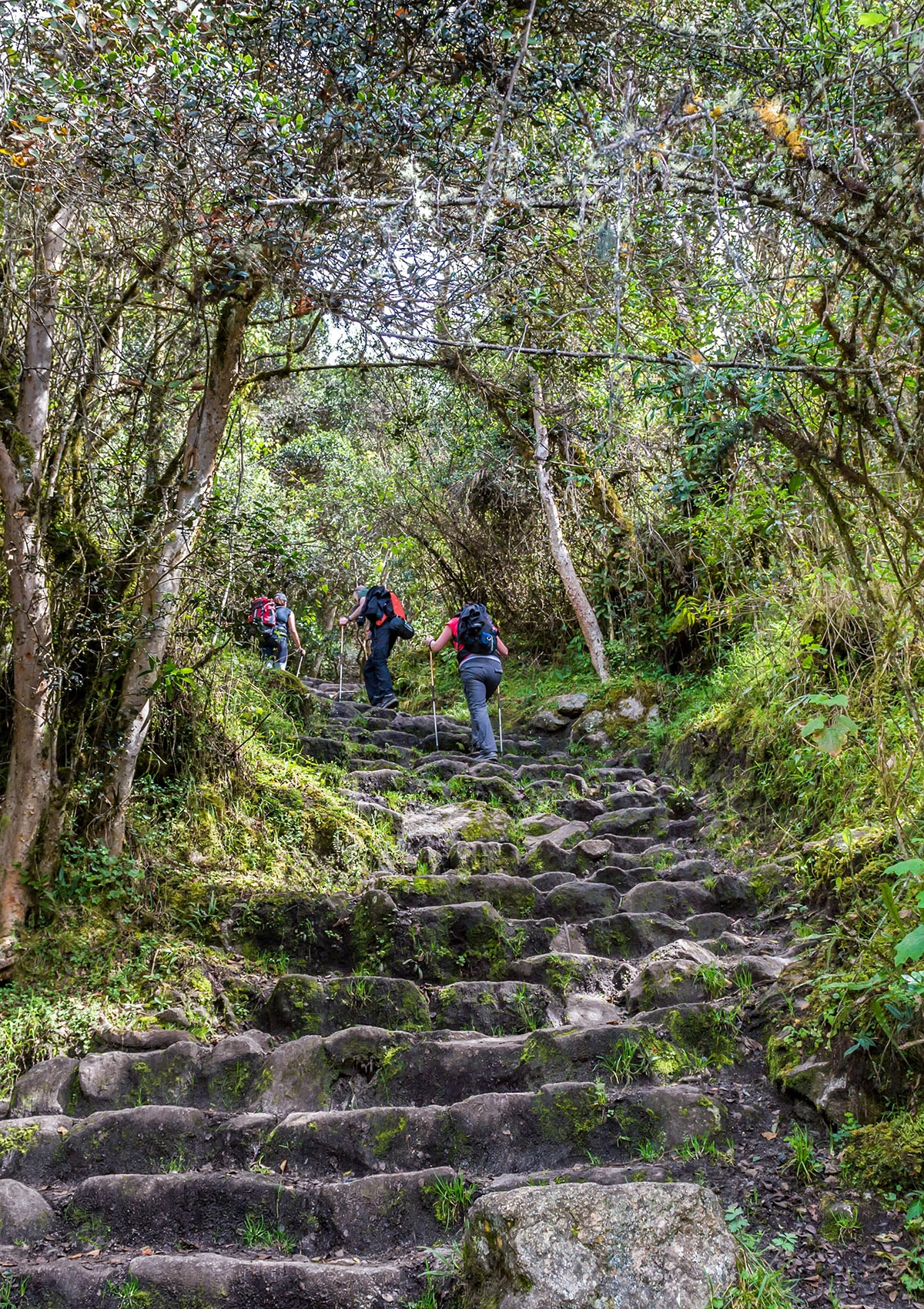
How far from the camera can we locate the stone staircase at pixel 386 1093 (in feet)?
9.54

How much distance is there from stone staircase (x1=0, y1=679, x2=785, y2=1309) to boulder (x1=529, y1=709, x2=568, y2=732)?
4607mm

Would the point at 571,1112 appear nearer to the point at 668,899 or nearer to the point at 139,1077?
the point at 139,1077

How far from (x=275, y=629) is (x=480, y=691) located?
6.61 feet

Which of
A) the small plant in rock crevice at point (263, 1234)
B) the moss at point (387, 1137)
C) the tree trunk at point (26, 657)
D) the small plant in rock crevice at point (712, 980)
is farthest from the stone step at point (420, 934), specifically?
the small plant in rock crevice at point (263, 1234)

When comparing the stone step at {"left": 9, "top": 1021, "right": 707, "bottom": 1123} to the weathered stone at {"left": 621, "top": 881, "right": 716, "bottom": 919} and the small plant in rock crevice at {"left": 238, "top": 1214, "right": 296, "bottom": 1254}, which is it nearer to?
the small plant in rock crevice at {"left": 238, "top": 1214, "right": 296, "bottom": 1254}

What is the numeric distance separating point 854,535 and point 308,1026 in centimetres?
366

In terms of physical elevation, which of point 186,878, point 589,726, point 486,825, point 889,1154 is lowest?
point 889,1154

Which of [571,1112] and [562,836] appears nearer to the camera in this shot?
[571,1112]

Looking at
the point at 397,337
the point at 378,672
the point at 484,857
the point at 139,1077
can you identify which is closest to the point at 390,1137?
the point at 139,1077

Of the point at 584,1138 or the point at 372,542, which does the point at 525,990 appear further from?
the point at 372,542

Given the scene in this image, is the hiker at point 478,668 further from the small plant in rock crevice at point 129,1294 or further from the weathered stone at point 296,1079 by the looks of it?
the small plant in rock crevice at point 129,1294

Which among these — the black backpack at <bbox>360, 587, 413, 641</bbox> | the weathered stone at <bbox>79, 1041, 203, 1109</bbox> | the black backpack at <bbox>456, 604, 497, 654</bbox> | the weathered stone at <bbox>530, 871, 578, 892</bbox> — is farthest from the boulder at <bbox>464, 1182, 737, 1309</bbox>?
the black backpack at <bbox>360, 587, 413, 641</bbox>

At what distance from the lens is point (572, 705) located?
10297 mm

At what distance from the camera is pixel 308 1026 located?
4.14 meters
